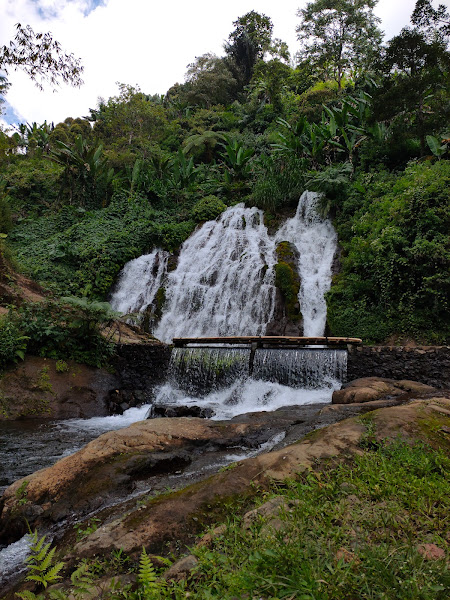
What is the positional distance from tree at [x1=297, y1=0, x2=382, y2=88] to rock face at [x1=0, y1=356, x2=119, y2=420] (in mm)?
28792

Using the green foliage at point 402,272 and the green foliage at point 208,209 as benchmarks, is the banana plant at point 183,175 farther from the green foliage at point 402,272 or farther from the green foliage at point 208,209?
the green foliage at point 402,272

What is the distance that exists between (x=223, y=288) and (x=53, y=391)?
Result: 727 centimetres

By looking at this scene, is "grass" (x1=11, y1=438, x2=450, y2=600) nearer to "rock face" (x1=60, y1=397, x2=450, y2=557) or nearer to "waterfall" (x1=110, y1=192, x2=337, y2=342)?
"rock face" (x1=60, y1=397, x2=450, y2=557)

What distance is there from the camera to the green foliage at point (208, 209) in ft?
65.0

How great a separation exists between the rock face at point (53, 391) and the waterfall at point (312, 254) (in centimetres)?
717

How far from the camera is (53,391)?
909 centimetres

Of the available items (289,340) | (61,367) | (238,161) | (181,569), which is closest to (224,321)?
(289,340)

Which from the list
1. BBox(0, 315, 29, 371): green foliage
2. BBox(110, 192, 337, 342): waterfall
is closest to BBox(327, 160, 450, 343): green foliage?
BBox(110, 192, 337, 342): waterfall

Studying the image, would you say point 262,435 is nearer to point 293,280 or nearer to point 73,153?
point 293,280

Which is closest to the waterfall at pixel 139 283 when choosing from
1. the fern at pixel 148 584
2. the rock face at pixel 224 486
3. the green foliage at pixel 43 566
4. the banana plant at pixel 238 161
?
the banana plant at pixel 238 161

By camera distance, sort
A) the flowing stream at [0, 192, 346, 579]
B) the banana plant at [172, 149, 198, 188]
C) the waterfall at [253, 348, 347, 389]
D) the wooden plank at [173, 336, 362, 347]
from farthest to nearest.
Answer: the banana plant at [172, 149, 198, 188] < the wooden plank at [173, 336, 362, 347] < the waterfall at [253, 348, 347, 389] < the flowing stream at [0, 192, 346, 579]

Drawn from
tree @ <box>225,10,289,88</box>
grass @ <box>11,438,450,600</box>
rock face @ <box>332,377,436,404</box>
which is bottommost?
grass @ <box>11,438,450,600</box>

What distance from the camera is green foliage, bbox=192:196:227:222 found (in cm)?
1981

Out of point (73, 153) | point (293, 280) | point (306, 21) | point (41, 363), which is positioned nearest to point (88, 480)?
point (41, 363)
